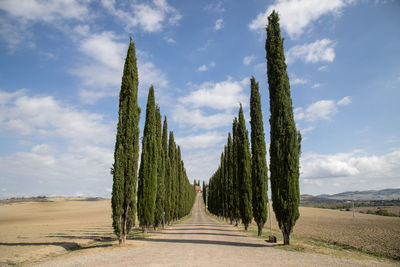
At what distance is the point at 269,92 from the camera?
1510cm

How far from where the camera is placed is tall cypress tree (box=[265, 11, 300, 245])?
13000 mm

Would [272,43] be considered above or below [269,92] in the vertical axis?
above

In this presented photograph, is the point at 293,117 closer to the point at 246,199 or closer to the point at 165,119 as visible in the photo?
the point at 246,199

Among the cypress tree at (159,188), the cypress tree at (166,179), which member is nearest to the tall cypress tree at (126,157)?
the cypress tree at (159,188)

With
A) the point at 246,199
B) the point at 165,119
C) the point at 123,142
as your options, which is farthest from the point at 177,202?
the point at 123,142

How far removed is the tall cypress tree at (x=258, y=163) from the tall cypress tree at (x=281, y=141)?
5.02 meters

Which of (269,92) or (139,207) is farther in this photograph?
(139,207)

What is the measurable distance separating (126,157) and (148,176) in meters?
7.04

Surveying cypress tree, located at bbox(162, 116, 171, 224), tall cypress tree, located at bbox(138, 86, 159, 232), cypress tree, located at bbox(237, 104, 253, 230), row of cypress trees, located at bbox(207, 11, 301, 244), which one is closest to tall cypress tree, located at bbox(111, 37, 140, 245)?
tall cypress tree, located at bbox(138, 86, 159, 232)

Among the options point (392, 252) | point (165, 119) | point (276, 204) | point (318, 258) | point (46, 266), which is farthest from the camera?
point (165, 119)

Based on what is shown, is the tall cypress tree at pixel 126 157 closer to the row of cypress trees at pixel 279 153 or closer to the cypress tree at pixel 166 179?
the row of cypress trees at pixel 279 153

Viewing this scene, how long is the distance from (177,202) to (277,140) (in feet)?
85.9

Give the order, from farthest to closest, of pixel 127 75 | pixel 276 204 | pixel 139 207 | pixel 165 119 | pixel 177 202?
1. pixel 177 202
2. pixel 165 119
3. pixel 139 207
4. pixel 127 75
5. pixel 276 204

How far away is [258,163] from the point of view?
63.2 feet
